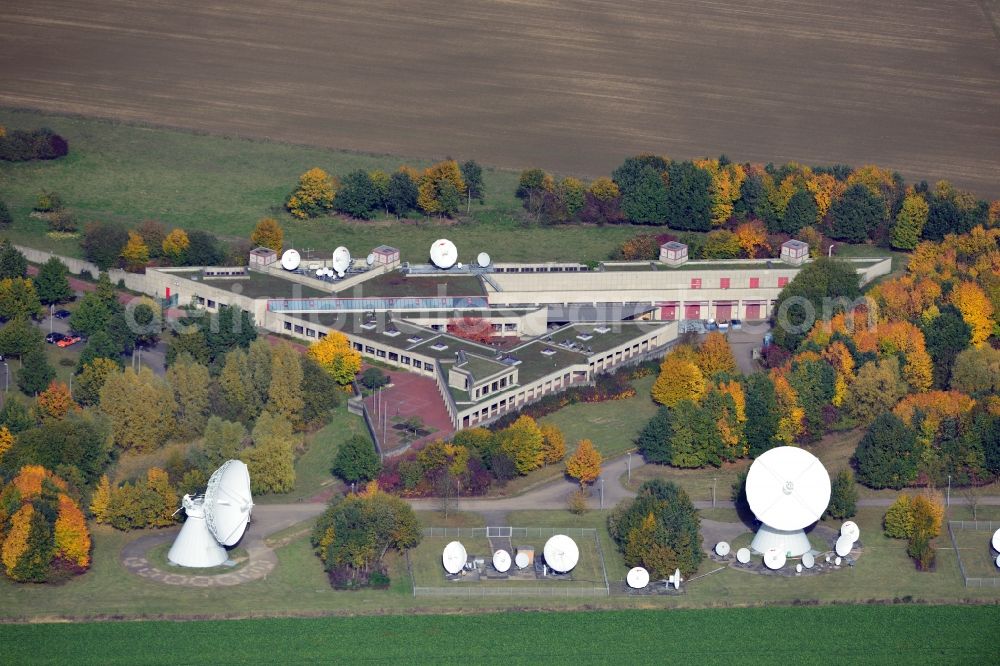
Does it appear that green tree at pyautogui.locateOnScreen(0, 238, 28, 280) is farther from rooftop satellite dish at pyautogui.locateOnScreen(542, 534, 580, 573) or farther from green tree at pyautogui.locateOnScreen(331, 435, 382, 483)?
rooftop satellite dish at pyautogui.locateOnScreen(542, 534, 580, 573)

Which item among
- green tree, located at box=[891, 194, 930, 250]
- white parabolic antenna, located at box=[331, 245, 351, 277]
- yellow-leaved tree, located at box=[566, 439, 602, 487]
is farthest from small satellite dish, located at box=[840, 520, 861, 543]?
green tree, located at box=[891, 194, 930, 250]

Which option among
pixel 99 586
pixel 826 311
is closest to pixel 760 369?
pixel 826 311

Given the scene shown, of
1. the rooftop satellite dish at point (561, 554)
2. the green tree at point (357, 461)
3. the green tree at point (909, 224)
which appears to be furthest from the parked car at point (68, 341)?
the green tree at point (909, 224)

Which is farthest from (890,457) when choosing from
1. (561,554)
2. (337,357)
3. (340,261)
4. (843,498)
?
(340,261)

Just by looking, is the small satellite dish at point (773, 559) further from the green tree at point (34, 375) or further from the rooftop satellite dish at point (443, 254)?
the green tree at point (34, 375)

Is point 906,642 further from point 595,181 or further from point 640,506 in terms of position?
point 595,181

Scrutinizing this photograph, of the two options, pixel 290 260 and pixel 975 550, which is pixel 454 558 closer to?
A: pixel 975 550
